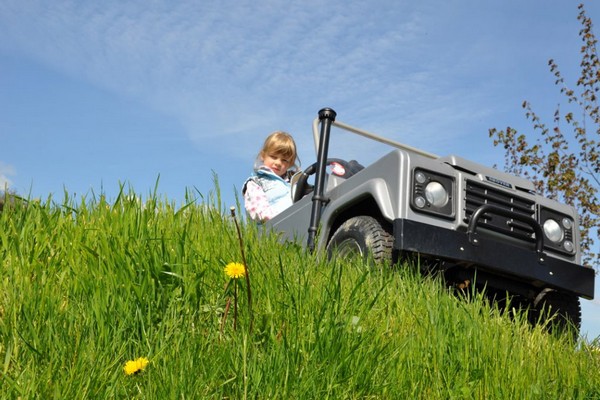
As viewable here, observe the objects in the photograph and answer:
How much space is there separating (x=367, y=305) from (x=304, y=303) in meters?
0.31

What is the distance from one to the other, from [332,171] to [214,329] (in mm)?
2529

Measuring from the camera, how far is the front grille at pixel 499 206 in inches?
154

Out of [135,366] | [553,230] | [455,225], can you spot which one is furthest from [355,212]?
[135,366]

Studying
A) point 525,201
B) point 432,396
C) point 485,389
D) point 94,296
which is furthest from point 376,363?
point 525,201

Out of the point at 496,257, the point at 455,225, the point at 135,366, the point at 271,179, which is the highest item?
the point at 271,179

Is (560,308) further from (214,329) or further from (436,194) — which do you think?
(214,329)

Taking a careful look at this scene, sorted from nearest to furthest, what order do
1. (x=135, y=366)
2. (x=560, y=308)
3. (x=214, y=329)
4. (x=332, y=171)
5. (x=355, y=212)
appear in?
1. (x=135, y=366)
2. (x=214, y=329)
3. (x=355, y=212)
4. (x=560, y=308)
5. (x=332, y=171)

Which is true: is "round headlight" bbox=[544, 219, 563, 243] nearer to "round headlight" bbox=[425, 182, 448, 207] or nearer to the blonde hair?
"round headlight" bbox=[425, 182, 448, 207]

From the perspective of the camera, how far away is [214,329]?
2.38 meters

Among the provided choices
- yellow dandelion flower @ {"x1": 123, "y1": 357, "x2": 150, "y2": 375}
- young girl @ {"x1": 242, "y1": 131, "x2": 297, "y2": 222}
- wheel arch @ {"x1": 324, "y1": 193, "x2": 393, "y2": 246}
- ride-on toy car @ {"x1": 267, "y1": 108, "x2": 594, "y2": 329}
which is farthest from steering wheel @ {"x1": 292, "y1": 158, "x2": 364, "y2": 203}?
yellow dandelion flower @ {"x1": 123, "y1": 357, "x2": 150, "y2": 375}

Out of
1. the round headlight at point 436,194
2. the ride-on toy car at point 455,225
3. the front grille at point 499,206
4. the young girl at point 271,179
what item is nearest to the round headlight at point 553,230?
the ride-on toy car at point 455,225

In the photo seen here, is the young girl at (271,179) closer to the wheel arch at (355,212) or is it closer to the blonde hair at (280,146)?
the blonde hair at (280,146)

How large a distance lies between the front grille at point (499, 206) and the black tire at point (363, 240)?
50cm

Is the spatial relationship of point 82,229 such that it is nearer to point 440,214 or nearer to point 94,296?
point 94,296
